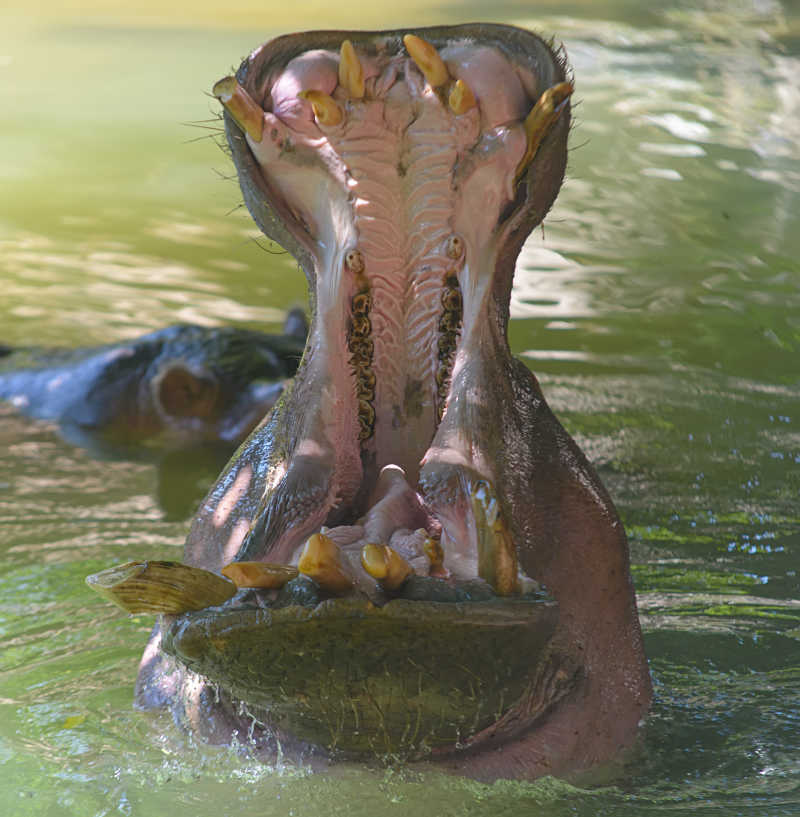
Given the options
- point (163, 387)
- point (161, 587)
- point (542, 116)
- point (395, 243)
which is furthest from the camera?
point (163, 387)

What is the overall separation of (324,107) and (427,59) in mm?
205

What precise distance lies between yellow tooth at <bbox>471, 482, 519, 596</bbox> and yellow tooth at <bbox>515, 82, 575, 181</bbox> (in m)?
0.69

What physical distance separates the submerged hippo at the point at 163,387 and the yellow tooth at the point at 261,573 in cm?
347

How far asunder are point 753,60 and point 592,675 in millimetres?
12897

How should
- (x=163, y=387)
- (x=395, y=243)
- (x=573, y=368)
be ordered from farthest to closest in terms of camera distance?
1. (x=573, y=368)
2. (x=163, y=387)
3. (x=395, y=243)

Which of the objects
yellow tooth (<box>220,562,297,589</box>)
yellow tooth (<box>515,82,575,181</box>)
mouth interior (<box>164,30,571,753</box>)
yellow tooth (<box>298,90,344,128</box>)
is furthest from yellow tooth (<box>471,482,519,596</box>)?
yellow tooth (<box>298,90,344,128</box>)

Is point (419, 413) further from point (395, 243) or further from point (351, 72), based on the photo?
point (351, 72)

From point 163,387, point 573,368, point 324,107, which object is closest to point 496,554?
point 324,107

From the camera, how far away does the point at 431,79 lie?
239 cm

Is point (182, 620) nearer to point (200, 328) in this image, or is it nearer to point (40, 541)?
point (40, 541)

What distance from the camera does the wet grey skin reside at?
2.28 metres

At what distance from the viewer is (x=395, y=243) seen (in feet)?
8.43

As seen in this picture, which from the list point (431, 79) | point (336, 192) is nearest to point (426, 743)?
point (336, 192)

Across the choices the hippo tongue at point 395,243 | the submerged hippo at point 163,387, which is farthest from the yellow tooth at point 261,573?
the submerged hippo at point 163,387
